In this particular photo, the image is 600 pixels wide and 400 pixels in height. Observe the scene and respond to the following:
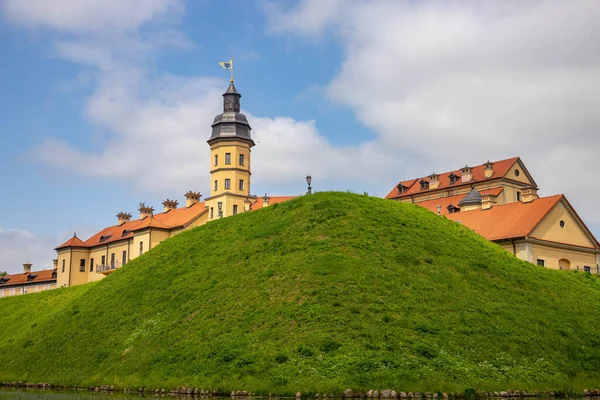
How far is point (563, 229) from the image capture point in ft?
192

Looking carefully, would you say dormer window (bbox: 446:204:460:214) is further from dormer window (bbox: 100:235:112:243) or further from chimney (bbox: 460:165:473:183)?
dormer window (bbox: 100:235:112:243)

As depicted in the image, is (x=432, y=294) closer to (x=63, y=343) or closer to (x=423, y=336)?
(x=423, y=336)

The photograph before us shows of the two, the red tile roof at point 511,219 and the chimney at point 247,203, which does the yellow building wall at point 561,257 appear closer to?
the red tile roof at point 511,219

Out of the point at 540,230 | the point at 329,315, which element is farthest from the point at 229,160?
the point at 329,315

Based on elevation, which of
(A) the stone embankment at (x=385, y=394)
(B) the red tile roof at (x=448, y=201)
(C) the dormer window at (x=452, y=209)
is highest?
(B) the red tile roof at (x=448, y=201)

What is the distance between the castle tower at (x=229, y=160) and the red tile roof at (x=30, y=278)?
41.6 m

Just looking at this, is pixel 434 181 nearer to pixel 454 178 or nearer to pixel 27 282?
pixel 454 178

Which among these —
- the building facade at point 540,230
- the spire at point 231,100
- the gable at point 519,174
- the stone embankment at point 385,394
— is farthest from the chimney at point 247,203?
the stone embankment at point 385,394

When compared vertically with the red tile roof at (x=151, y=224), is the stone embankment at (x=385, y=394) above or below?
below

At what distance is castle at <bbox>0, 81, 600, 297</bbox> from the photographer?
57.4 metres

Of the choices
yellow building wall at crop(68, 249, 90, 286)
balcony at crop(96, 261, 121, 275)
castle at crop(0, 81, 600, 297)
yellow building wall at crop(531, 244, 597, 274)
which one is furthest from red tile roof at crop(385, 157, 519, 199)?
yellow building wall at crop(68, 249, 90, 286)

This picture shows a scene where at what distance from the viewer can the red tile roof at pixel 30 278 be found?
389 ft

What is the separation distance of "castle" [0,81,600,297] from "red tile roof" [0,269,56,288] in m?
0.31

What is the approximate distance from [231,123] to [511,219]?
43.2m
